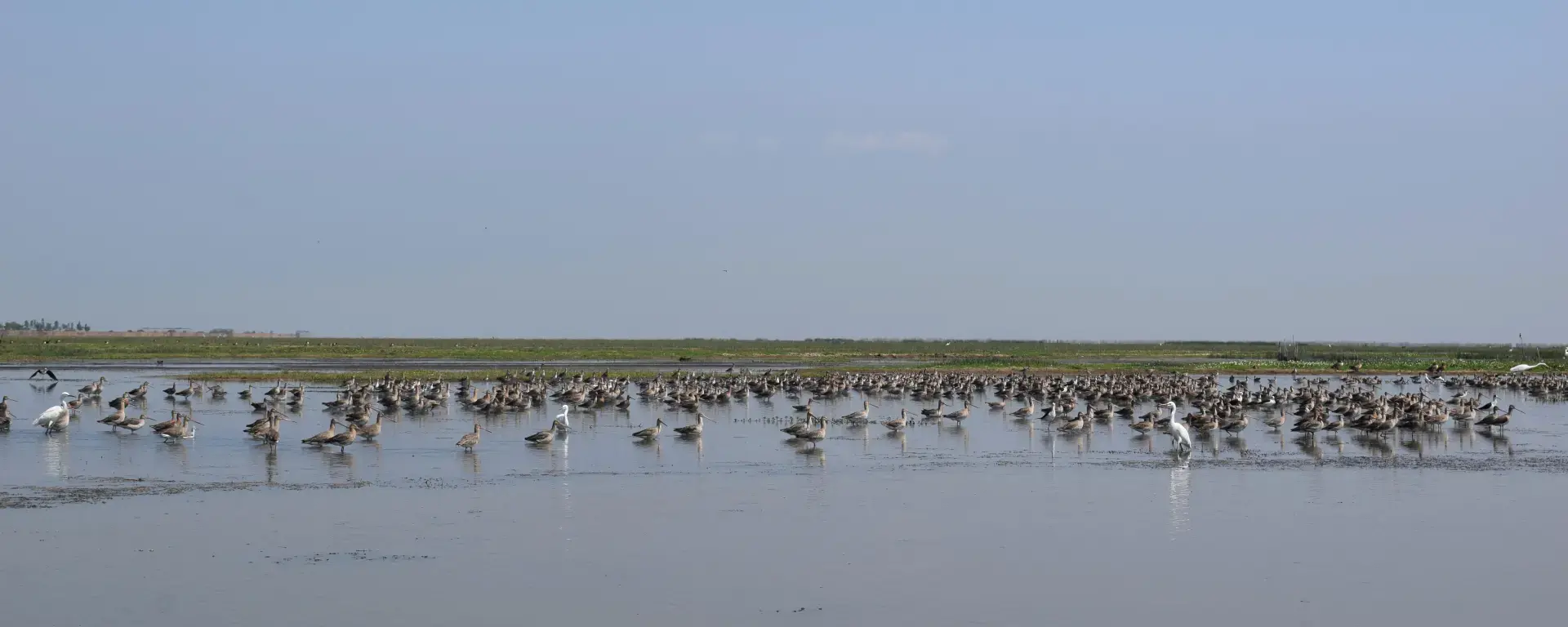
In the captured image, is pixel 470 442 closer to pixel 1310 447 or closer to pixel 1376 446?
pixel 1310 447

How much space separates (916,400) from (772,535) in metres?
25.6

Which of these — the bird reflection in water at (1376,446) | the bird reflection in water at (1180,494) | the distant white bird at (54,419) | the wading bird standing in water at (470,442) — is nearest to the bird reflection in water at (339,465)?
the wading bird standing in water at (470,442)

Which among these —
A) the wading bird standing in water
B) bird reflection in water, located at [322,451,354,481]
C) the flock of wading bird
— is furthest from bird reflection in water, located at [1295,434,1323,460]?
bird reflection in water, located at [322,451,354,481]

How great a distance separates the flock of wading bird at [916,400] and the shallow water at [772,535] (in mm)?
2585

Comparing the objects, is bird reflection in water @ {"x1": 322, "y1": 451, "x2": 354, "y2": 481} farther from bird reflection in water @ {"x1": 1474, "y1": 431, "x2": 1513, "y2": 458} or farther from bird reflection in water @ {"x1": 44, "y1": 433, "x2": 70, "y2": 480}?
bird reflection in water @ {"x1": 1474, "y1": 431, "x2": 1513, "y2": 458}

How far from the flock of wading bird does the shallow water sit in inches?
102

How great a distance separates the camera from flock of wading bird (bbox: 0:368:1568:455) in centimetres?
2647

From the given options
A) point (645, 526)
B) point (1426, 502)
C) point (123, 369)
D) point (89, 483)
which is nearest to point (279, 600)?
point (645, 526)

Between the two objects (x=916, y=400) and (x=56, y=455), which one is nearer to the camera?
(x=56, y=455)

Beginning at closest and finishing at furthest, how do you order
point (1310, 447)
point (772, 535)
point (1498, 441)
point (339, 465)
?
point (772, 535), point (339, 465), point (1310, 447), point (1498, 441)

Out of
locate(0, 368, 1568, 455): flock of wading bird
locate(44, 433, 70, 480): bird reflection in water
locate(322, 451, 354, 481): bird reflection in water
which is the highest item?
locate(0, 368, 1568, 455): flock of wading bird

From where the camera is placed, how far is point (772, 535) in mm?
14492

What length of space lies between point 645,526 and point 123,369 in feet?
172

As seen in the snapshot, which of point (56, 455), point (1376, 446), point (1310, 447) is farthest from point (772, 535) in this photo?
point (1376, 446)
